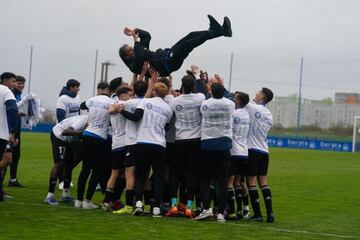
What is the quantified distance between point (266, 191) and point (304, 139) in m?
41.6

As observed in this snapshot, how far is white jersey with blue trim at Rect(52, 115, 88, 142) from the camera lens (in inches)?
470

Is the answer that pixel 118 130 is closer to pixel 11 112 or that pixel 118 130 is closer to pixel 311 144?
pixel 11 112

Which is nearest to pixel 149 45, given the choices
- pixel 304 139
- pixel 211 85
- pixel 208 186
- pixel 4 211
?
pixel 211 85

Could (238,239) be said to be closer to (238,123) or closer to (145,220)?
(145,220)

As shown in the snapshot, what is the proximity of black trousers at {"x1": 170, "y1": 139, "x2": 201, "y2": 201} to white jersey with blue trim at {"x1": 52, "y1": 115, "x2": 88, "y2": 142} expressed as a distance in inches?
72.4

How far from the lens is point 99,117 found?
1152 cm

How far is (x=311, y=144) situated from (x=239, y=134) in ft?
137

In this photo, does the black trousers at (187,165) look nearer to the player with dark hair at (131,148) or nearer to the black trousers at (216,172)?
the black trousers at (216,172)

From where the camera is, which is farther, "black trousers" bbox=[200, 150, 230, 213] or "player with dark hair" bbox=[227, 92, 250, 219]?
"player with dark hair" bbox=[227, 92, 250, 219]

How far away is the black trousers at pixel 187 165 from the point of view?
36.3 feet

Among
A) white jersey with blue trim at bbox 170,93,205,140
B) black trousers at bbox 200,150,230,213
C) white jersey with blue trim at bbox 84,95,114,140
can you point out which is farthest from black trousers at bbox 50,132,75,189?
black trousers at bbox 200,150,230,213

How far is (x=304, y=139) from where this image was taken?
52219 mm

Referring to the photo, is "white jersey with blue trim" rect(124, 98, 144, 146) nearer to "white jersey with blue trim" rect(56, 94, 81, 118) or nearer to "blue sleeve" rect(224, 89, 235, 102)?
"blue sleeve" rect(224, 89, 235, 102)

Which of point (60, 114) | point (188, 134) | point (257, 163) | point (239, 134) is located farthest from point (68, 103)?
point (257, 163)
